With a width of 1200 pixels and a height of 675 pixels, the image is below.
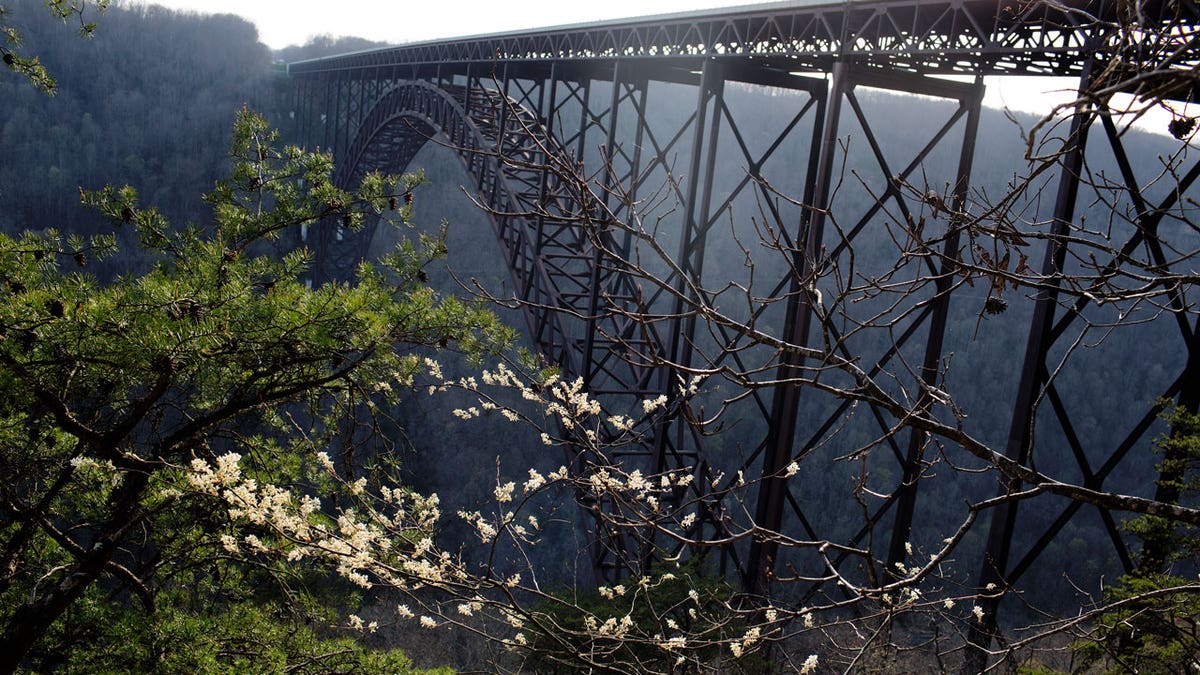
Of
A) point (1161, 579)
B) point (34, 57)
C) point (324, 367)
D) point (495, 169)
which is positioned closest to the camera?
point (34, 57)

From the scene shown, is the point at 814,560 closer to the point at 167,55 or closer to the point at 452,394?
the point at 452,394

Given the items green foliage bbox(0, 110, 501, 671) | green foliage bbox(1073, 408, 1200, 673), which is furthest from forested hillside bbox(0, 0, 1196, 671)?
green foliage bbox(1073, 408, 1200, 673)

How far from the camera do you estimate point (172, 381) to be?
5094mm

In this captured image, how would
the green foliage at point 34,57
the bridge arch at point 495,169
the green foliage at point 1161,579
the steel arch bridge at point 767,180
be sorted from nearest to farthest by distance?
1. the steel arch bridge at point 767,180
2. the green foliage at point 34,57
3. the green foliage at point 1161,579
4. the bridge arch at point 495,169

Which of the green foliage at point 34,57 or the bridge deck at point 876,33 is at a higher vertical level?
the bridge deck at point 876,33

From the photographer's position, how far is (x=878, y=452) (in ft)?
122

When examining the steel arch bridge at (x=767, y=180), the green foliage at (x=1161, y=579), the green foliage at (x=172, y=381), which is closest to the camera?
the steel arch bridge at (x=767, y=180)

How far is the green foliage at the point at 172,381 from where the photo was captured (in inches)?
169

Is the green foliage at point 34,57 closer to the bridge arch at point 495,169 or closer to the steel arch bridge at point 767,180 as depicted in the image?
the bridge arch at point 495,169

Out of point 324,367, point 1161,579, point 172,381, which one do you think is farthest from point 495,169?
point 1161,579

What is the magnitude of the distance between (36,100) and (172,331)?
48.6m

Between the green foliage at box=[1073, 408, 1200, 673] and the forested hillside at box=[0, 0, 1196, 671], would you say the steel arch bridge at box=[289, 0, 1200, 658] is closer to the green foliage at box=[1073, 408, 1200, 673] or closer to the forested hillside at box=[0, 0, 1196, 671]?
the green foliage at box=[1073, 408, 1200, 673]

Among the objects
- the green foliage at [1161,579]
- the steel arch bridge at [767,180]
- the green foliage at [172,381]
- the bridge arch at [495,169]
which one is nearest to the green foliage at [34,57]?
the green foliage at [172,381]

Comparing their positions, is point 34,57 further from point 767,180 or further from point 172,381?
point 767,180
